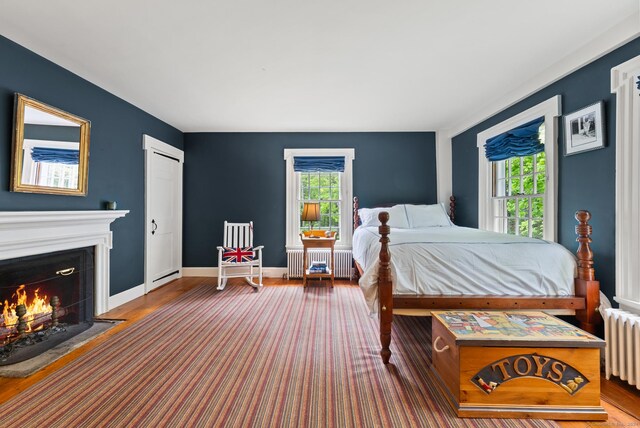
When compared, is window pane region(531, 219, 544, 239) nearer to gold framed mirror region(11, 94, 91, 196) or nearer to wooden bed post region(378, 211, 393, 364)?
wooden bed post region(378, 211, 393, 364)

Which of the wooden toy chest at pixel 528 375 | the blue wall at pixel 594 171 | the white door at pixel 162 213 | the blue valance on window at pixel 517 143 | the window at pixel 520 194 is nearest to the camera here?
the wooden toy chest at pixel 528 375

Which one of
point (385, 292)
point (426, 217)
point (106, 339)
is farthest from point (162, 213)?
point (426, 217)

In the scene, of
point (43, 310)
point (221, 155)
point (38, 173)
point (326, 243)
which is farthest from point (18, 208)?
point (326, 243)

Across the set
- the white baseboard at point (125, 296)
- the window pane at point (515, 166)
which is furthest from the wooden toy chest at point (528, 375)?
the white baseboard at point (125, 296)

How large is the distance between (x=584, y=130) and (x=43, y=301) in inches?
191

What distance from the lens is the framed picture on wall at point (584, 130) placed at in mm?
2207

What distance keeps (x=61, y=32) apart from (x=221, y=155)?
272 cm

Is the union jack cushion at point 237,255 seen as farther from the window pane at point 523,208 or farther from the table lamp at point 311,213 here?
the window pane at point 523,208

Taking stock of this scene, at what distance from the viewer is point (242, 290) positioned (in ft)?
13.3

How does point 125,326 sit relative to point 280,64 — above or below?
below

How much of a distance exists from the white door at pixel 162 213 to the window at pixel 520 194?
182 inches

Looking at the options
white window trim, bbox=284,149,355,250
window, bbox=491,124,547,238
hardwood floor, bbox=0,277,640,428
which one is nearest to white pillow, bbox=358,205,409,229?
white window trim, bbox=284,149,355,250

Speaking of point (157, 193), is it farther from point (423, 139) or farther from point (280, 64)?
point (423, 139)

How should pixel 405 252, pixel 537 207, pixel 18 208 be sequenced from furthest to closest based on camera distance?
1. pixel 537 207
2. pixel 18 208
3. pixel 405 252
